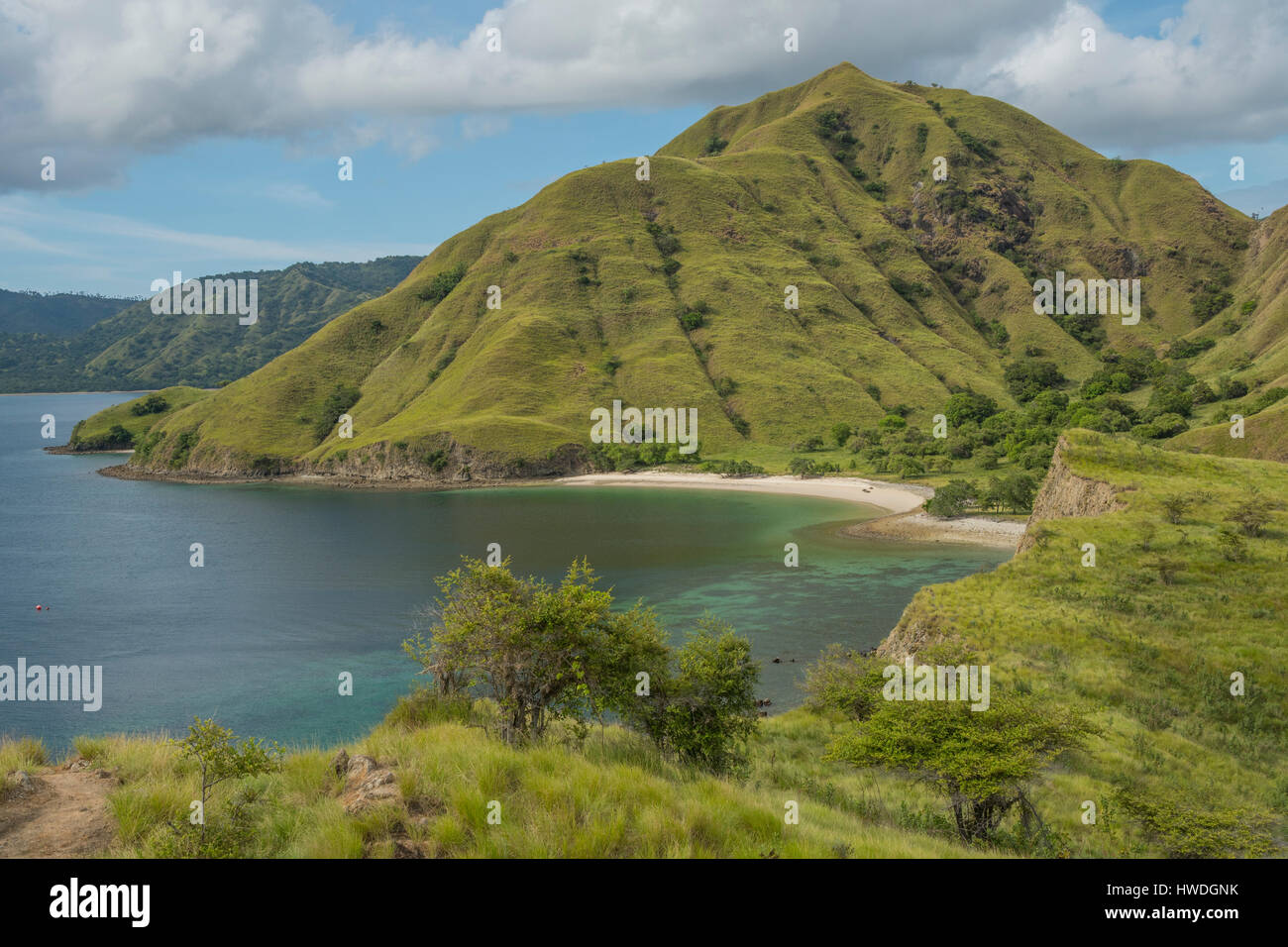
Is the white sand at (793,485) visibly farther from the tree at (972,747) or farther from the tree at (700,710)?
the tree at (700,710)

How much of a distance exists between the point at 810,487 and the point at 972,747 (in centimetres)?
9350

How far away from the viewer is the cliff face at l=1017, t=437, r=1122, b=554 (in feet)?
146

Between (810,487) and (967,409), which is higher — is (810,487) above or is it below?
below

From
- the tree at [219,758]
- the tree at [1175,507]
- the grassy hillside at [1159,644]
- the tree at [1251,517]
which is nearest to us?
the tree at [219,758]

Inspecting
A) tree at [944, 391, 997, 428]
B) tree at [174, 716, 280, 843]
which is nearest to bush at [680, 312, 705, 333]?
tree at [944, 391, 997, 428]

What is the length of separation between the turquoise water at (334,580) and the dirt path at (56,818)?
21.4 metres

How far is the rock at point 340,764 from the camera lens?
1251cm

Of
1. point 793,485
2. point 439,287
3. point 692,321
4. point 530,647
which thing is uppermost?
point 439,287

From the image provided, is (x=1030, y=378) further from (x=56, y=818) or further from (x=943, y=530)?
(x=56, y=818)

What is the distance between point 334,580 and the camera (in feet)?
210

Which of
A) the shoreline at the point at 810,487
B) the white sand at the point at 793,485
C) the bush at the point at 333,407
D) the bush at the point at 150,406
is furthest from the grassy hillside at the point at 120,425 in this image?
the white sand at the point at 793,485

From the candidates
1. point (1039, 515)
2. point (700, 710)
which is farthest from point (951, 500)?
point (700, 710)
